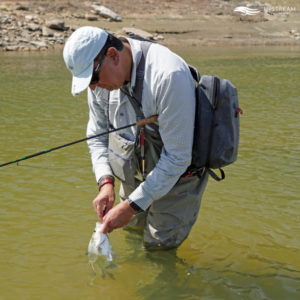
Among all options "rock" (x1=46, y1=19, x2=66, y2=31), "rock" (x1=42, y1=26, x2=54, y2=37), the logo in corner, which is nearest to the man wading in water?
"rock" (x1=42, y1=26, x2=54, y2=37)

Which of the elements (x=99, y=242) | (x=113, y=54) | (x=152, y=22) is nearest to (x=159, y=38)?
(x=152, y=22)

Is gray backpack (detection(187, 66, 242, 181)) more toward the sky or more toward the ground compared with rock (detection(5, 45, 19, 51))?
more toward the sky

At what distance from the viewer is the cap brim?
2.62 m

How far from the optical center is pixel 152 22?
4447 centimetres

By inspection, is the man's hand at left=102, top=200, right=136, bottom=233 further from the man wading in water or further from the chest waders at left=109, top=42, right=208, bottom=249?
the chest waders at left=109, top=42, right=208, bottom=249

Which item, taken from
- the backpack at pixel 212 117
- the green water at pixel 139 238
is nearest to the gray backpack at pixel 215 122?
the backpack at pixel 212 117

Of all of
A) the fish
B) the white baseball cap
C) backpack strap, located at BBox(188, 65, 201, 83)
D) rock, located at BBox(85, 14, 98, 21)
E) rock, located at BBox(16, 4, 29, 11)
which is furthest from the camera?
rock, located at BBox(85, 14, 98, 21)

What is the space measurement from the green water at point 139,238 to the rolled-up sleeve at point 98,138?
3.00 ft

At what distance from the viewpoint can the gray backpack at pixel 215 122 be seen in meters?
2.88

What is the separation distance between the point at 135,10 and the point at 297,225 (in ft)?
152

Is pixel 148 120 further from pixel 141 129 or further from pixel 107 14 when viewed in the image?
pixel 107 14

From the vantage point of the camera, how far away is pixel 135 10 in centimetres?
4828

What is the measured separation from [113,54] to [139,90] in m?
0.29

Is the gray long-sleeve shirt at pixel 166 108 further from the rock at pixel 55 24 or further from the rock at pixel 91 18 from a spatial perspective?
the rock at pixel 91 18
